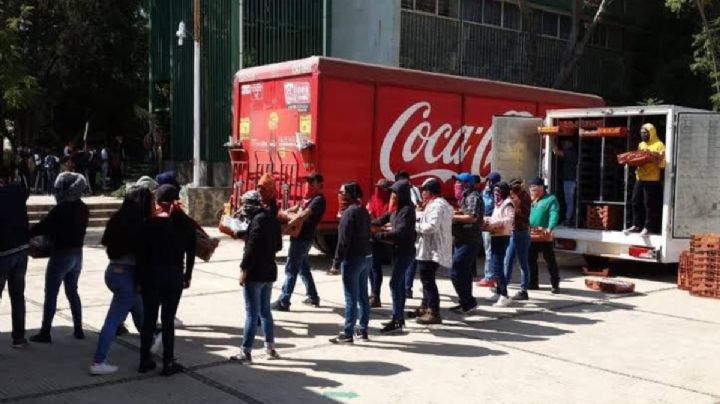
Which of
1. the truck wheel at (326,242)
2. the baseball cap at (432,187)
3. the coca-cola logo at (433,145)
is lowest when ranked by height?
the truck wheel at (326,242)

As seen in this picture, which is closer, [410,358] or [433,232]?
[410,358]

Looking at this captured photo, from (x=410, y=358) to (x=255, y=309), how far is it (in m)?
1.56

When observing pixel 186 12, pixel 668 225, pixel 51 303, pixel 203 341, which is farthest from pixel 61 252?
pixel 186 12

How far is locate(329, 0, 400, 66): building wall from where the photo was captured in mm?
21391

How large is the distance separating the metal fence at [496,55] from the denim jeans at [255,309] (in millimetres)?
15841

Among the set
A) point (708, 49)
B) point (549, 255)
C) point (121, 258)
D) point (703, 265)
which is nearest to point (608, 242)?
point (703, 265)

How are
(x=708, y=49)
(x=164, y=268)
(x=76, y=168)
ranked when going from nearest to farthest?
1. (x=164, y=268)
2. (x=76, y=168)
3. (x=708, y=49)

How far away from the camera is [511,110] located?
14.9 m

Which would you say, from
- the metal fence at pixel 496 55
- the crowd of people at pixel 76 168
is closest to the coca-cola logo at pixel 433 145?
the metal fence at pixel 496 55

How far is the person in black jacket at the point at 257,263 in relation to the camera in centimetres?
659

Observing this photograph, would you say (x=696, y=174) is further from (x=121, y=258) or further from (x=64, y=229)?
(x=64, y=229)

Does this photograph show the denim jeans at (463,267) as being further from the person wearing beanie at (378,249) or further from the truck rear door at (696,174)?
the truck rear door at (696,174)

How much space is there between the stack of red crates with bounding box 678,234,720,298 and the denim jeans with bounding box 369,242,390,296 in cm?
486

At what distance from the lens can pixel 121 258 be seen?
636 cm
